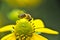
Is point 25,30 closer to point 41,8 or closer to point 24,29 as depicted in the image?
point 24,29

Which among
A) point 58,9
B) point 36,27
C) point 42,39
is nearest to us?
point 42,39

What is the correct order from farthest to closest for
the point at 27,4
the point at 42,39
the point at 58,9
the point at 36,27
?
the point at 58,9 < the point at 27,4 < the point at 36,27 < the point at 42,39

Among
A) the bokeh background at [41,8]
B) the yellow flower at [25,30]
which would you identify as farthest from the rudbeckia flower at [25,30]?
the bokeh background at [41,8]

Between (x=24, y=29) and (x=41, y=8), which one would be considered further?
(x=41, y=8)

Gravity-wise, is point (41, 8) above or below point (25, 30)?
above

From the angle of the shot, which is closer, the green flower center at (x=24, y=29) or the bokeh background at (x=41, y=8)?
the green flower center at (x=24, y=29)

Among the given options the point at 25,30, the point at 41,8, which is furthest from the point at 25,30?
the point at 41,8

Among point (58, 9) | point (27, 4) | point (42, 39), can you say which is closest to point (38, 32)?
point (42, 39)

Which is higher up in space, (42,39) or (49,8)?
(49,8)

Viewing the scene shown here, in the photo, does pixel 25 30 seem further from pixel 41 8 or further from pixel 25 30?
pixel 41 8

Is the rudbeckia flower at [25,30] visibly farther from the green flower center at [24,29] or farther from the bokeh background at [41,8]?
the bokeh background at [41,8]

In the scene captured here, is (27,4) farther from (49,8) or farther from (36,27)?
(36,27)
